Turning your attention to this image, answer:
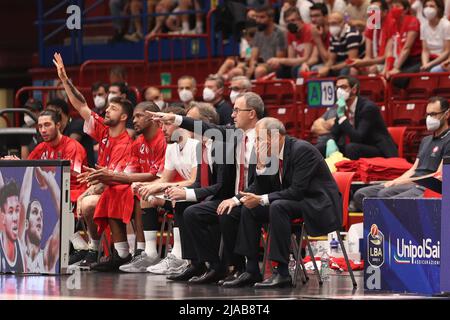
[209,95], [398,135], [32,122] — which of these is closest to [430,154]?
[398,135]

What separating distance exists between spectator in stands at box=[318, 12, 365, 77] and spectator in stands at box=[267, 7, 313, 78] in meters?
0.55

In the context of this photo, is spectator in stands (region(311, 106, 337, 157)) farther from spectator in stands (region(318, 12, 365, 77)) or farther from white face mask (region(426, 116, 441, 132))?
white face mask (region(426, 116, 441, 132))

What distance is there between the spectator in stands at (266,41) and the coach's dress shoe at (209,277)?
6.78 metres

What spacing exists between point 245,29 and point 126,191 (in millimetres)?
6584

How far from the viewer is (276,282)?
1167 centimetres

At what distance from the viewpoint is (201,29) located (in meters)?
21.4

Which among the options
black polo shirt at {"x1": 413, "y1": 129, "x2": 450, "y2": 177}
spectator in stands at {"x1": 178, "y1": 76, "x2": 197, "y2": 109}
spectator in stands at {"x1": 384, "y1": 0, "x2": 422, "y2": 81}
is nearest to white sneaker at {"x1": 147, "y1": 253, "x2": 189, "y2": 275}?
black polo shirt at {"x1": 413, "y1": 129, "x2": 450, "y2": 177}

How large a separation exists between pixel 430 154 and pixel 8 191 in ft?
14.6

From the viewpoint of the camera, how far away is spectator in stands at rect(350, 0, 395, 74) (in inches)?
671

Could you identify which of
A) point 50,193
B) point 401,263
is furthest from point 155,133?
point 401,263

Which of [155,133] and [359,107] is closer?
[155,133]

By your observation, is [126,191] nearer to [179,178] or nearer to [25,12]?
[179,178]

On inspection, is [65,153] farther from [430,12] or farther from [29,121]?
[430,12]

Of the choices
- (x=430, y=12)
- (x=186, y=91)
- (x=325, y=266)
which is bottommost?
→ (x=325, y=266)
